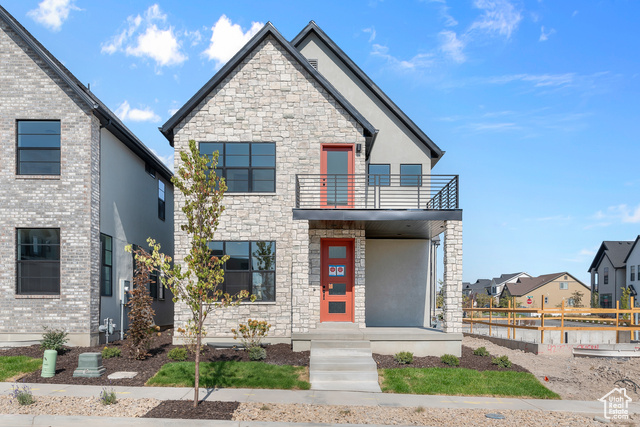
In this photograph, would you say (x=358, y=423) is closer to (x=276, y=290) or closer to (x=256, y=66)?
(x=276, y=290)

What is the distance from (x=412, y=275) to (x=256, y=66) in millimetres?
A: 9203

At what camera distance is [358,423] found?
8.84 metres

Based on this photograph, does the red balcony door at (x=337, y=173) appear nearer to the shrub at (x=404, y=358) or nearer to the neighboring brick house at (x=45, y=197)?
the shrub at (x=404, y=358)

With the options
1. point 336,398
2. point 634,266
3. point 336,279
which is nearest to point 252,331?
point 336,279

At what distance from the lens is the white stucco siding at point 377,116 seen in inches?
771

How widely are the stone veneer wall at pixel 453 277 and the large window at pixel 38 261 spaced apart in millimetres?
11705

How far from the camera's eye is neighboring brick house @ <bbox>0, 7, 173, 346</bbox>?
15.3 meters

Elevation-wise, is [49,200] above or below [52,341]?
above

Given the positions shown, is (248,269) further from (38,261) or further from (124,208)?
(38,261)

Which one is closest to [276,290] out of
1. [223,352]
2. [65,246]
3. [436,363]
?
[223,352]

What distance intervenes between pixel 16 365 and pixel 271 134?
9.53m

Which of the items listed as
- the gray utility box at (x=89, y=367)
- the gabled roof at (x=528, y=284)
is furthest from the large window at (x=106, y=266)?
the gabled roof at (x=528, y=284)

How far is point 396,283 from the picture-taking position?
1886 centimetres

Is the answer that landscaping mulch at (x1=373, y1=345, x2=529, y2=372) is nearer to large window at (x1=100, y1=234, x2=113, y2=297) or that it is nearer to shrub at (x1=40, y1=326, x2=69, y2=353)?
shrub at (x1=40, y1=326, x2=69, y2=353)
